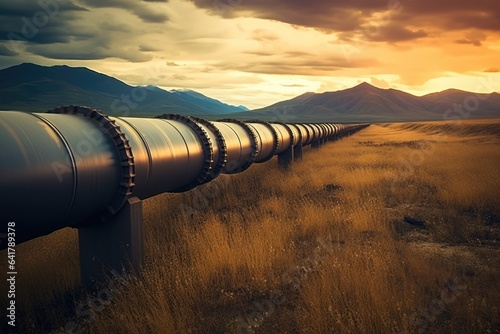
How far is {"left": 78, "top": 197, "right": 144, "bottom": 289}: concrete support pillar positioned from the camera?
15.4ft

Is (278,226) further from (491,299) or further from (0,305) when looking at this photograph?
(0,305)

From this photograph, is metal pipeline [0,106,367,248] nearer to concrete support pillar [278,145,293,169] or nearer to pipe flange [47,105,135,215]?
pipe flange [47,105,135,215]

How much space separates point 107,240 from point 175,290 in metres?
0.98

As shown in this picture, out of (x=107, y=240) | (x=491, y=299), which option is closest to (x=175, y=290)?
(x=107, y=240)

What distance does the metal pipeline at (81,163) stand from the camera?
3.22 meters

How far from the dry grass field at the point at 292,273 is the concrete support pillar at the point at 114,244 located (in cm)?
19

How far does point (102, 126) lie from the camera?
4559 mm

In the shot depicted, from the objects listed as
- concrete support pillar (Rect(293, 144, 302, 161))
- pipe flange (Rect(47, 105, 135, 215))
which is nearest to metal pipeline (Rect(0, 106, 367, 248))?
pipe flange (Rect(47, 105, 135, 215))

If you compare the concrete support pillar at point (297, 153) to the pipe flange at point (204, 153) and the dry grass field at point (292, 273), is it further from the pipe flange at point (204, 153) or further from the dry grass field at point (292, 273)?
the pipe flange at point (204, 153)

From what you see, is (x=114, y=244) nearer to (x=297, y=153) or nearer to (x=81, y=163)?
(x=81, y=163)

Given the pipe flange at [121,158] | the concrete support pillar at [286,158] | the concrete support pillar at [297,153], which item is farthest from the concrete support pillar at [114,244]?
the concrete support pillar at [297,153]

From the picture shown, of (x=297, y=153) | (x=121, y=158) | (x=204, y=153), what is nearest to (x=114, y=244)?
(x=121, y=158)

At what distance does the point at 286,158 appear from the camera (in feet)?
54.5

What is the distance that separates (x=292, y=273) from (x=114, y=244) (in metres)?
2.28
